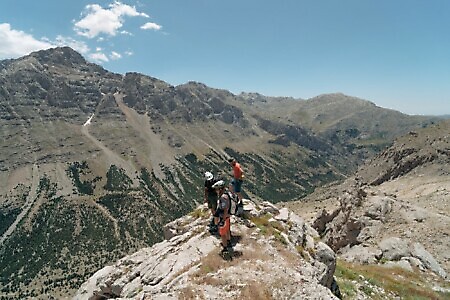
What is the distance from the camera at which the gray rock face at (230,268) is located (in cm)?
2001

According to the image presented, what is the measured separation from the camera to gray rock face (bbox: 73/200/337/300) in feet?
65.7

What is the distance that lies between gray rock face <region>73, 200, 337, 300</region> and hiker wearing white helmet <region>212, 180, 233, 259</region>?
0.62 meters

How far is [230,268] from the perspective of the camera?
2173 centimetres

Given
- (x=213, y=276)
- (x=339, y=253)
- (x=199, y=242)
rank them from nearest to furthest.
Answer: (x=213, y=276) < (x=199, y=242) < (x=339, y=253)

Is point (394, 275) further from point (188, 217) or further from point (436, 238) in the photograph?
point (188, 217)

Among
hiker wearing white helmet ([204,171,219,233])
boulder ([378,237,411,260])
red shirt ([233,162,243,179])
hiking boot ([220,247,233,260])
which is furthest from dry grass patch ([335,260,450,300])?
red shirt ([233,162,243,179])

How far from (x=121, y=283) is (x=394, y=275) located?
2640 centimetres

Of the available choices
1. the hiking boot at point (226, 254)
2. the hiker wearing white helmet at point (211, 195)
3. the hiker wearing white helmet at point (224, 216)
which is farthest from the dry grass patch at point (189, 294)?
the hiker wearing white helmet at point (211, 195)

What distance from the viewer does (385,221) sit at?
158 ft

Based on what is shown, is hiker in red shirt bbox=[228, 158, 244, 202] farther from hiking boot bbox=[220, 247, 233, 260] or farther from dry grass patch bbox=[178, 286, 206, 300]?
dry grass patch bbox=[178, 286, 206, 300]

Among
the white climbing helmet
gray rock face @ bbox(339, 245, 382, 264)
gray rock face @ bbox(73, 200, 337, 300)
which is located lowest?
gray rock face @ bbox(339, 245, 382, 264)

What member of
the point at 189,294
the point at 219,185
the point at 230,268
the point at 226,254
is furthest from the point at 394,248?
the point at 189,294

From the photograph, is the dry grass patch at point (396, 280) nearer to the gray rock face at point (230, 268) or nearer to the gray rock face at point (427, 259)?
the gray rock face at point (427, 259)

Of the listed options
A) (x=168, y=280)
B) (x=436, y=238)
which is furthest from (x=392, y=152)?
(x=168, y=280)
